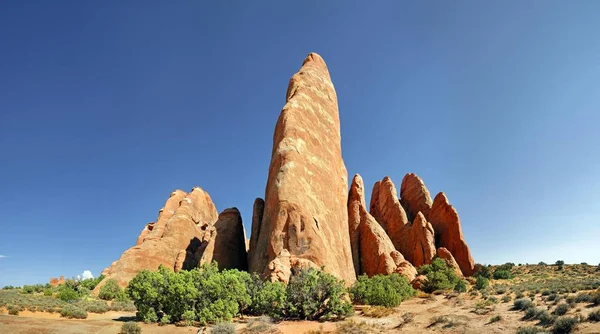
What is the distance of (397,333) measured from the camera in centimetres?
1499

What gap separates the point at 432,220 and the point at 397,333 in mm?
31442

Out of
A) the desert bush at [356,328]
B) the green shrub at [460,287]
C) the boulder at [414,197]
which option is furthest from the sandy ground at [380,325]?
the boulder at [414,197]

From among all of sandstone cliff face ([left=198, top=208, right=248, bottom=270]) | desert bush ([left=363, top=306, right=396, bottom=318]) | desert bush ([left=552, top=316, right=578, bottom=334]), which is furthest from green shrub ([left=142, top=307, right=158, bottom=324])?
desert bush ([left=552, top=316, right=578, bottom=334])

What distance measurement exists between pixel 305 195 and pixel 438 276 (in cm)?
1459

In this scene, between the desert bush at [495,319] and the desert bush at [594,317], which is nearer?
the desert bush at [594,317]

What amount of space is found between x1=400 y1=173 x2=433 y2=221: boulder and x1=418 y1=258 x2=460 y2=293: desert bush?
12506 mm

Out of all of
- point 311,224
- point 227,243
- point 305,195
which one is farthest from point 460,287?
point 227,243

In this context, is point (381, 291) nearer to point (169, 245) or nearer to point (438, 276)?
Answer: point (438, 276)

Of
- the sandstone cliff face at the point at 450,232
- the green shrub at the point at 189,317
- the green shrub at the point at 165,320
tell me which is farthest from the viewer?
the sandstone cliff face at the point at 450,232

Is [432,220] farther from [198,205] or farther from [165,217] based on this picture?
[165,217]

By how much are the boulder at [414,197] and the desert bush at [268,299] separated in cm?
3260

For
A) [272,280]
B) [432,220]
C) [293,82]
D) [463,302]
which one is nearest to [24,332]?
[272,280]

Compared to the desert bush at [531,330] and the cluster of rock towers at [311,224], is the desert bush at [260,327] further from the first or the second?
the desert bush at [531,330]

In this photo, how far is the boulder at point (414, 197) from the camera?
155 feet
